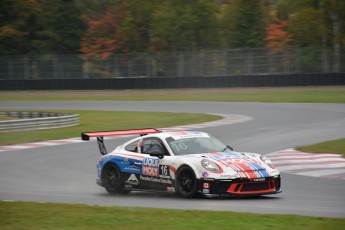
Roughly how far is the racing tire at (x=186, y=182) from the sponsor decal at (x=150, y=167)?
0.62 m

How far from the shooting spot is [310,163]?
16.1 metres

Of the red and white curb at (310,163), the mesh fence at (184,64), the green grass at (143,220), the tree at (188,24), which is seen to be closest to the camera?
the green grass at (143,220)

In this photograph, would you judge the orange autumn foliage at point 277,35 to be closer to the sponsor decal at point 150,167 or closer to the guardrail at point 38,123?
the guardrail at point 38,123

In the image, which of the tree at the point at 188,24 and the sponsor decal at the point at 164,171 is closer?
the sponsor decal at the point at 164,171

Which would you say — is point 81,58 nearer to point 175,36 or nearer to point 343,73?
point 175,36

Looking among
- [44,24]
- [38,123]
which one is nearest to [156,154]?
[38,123]

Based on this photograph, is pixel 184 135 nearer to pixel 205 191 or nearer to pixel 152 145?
pixel 152 145

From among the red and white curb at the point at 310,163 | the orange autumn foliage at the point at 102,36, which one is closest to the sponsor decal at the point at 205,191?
the red and white curb at the point at 310,163

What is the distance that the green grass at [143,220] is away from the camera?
8.41 metres

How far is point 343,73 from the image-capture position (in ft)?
139

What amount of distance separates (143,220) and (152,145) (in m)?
4.17

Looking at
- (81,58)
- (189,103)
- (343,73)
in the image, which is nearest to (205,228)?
(189,103)

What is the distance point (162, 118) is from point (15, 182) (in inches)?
652

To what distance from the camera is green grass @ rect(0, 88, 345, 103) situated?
3769 cm
